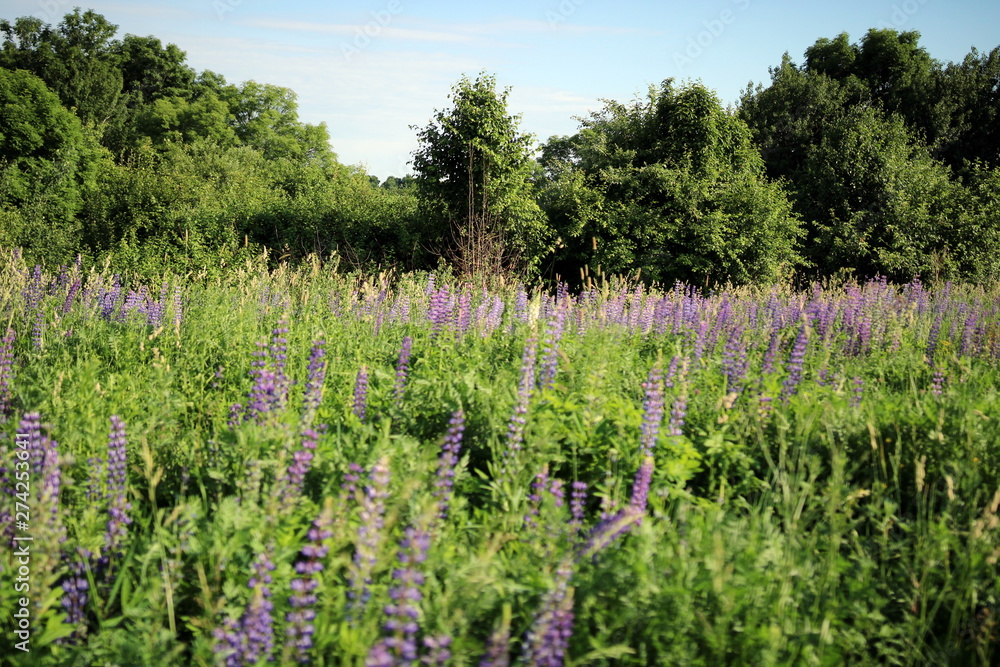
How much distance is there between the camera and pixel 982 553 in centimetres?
255

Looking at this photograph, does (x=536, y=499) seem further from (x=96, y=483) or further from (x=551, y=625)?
(x=96, y=483)

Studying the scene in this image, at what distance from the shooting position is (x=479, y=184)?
535 inches

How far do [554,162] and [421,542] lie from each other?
15888mm

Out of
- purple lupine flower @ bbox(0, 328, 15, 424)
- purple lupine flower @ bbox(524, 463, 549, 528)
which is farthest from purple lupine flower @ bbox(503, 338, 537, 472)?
purple lupine flower @ bbox(0, 328, 15, 424)

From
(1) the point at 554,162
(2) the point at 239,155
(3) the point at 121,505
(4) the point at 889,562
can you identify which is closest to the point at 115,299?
(3) the point at 121,505

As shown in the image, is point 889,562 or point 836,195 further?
point 836,195

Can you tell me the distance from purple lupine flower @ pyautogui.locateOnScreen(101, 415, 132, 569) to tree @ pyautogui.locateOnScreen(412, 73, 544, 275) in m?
10.2

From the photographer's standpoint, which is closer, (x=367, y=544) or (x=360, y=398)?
(x=367, y=544)

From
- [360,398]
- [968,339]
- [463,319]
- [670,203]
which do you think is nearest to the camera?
[360,398]

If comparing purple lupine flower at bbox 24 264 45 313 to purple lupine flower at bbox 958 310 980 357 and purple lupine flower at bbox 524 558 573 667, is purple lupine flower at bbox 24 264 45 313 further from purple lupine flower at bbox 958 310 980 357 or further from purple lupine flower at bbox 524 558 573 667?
purple lupine flower at bbox 958 310 980 357

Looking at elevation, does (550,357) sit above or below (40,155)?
below

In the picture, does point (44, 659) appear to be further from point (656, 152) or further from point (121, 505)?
point (656, 152)

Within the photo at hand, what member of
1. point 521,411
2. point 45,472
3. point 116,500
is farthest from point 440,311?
point 45,472

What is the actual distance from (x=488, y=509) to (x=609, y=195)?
44.5ft
